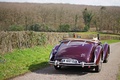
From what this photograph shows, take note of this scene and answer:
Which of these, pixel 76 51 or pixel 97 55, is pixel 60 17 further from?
pixel 76 51

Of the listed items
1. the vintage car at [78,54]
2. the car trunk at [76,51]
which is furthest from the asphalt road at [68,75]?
the car trunk at [76,51]

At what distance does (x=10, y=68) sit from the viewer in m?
11.3

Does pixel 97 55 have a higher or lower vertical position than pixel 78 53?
lower

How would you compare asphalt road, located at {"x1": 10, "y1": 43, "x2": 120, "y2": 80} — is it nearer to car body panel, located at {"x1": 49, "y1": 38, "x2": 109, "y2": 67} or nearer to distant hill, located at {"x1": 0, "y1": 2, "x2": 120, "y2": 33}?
car body panel, located at {"x1": 49, "y1": 38, "x2": 109, "y2": 67}

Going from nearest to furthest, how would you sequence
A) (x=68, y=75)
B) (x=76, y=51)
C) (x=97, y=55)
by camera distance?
(x=68, y=75), (x=76, y=51), (x=97, y=55)

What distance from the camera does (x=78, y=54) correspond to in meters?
10.7

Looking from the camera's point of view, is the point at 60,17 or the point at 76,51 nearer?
the point at 76,51

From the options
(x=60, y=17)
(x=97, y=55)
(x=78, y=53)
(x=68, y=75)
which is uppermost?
(x=60, y=17)

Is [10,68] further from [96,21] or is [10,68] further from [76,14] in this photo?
[76,14]

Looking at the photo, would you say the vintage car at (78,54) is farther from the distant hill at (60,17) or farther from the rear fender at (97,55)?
the distant hill at (60,17)

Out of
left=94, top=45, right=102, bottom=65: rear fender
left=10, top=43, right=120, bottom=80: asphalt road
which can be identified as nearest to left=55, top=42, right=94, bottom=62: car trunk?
left=94, top=45, right=102, bottom=65: rear fender

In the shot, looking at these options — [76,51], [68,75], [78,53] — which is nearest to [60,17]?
[76,51]

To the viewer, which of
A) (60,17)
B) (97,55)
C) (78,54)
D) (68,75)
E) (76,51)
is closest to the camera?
(68,75)

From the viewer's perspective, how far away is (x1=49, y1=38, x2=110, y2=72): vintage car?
1050 centimetres
